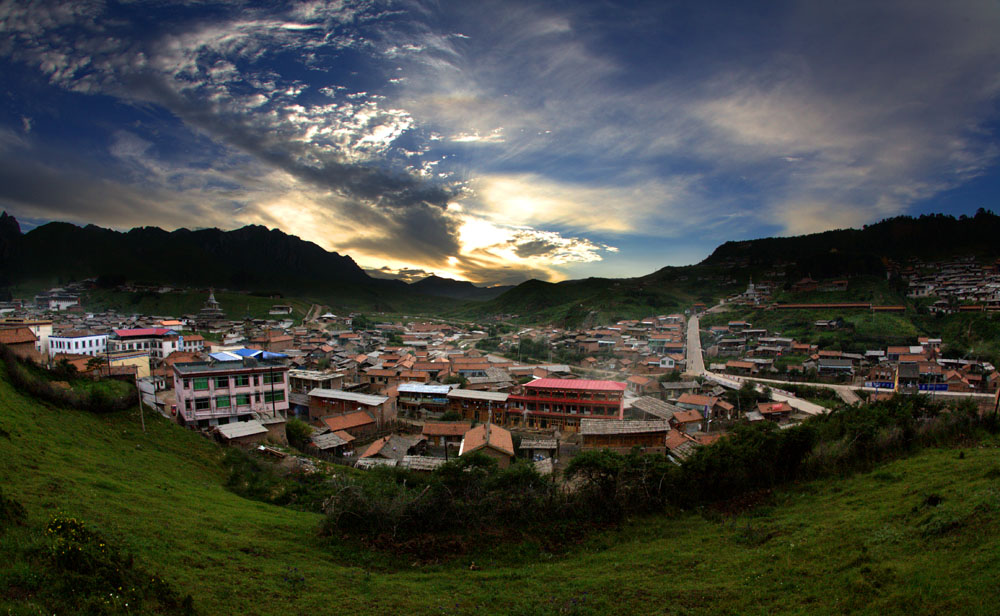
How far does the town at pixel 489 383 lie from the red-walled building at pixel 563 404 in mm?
84

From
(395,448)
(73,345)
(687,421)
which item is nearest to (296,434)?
(395,448)

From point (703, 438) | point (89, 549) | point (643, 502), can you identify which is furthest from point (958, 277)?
point (89, 549)

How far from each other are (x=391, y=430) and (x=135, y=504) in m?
20.1

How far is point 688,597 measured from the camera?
8.29m

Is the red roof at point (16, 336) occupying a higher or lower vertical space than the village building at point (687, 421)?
higher

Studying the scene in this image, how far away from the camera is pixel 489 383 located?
4028cm

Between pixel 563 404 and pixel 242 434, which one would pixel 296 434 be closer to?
pixel 242 434

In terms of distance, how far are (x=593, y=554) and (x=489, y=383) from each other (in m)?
29.3

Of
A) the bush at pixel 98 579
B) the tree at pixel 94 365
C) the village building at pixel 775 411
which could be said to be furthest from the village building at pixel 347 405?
the village building at pixel 775 411

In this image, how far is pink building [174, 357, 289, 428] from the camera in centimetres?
2367

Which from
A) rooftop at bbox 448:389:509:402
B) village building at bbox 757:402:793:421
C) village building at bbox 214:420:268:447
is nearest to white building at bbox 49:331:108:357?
village building at bbox 214:420:268:447

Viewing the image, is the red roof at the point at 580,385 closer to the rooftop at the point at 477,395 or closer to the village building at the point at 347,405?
the rooftop at the point at 477,395

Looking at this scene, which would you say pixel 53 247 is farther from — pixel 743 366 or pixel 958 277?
pixel 958 277

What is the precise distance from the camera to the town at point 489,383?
951 inches
